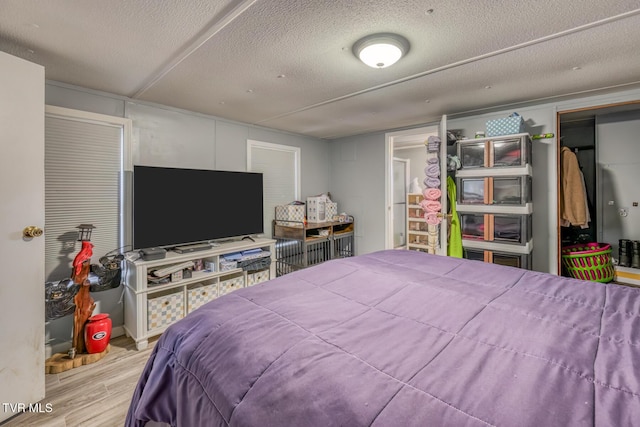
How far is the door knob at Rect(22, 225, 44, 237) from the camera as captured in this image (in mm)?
1664

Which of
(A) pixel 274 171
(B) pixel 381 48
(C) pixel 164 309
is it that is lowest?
(C) pixel 164 309

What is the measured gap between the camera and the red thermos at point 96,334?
7.39 ft

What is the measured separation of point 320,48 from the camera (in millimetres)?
1823

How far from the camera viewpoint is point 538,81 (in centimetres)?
238

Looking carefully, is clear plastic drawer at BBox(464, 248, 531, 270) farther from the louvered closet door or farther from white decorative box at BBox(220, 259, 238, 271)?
the louvered closet door

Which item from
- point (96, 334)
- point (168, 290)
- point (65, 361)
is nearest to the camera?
point (65, 361)

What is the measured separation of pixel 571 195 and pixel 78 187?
4888 mm

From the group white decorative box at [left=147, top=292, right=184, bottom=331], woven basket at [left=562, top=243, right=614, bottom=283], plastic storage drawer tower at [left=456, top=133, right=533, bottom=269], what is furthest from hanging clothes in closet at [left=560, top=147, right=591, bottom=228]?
white decorative box at [left=147, top=292, right=184, bottom=331]

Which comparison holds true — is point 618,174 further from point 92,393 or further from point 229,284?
point 92,393

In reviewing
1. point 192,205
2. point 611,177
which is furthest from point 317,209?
point 611,177

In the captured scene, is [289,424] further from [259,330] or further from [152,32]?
[152,32]

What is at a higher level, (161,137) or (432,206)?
(161,137)

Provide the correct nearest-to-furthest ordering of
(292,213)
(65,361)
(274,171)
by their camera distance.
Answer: (65,361) < (292,213) < (274,171)

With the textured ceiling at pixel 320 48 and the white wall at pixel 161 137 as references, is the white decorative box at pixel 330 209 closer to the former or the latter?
the white wall at pixel 161 137
